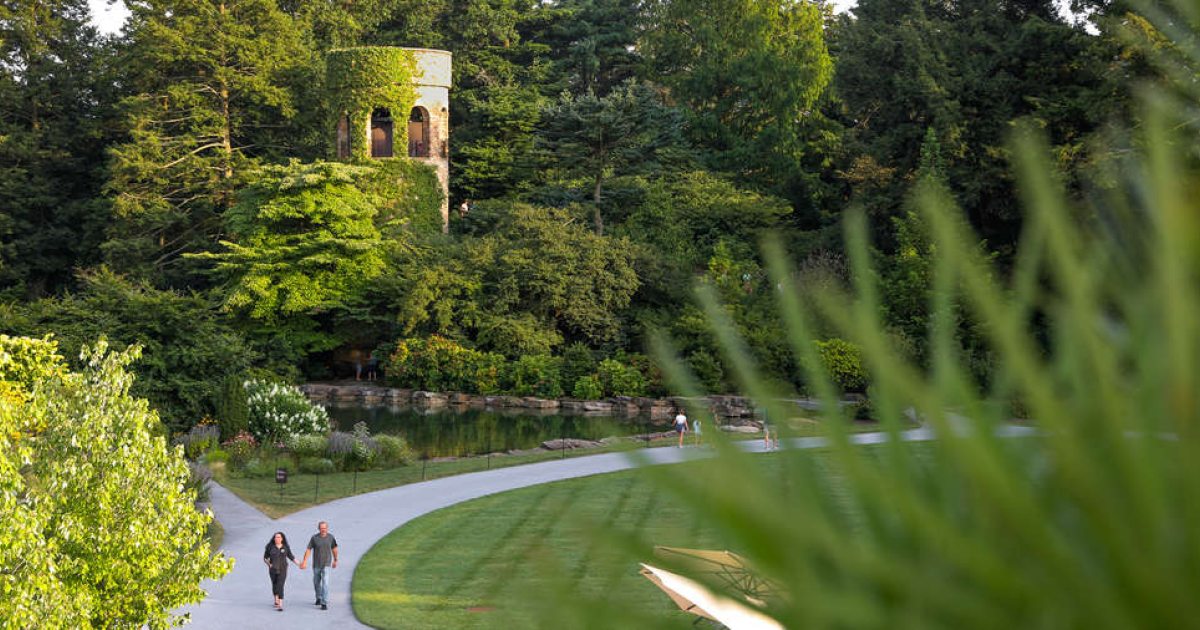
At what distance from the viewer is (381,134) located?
4197cm

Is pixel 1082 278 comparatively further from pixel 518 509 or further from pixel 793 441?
pixel 518 509

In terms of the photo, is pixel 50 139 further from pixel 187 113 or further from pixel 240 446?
pixel 240 446

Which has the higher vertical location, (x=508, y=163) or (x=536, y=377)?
(x=508, y=163)

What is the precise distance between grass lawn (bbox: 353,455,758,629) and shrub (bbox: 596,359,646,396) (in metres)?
12.1

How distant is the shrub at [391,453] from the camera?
21.3 m

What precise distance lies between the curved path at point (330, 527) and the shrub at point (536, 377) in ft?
35.9

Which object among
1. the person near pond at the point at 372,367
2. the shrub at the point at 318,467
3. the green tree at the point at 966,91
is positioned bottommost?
the shrub at the point at 318,467

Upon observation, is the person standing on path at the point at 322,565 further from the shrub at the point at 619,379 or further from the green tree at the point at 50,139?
the green tree at the point at 50,139

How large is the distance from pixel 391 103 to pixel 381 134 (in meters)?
1.59

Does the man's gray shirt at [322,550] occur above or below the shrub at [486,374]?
below

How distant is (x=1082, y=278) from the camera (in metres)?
0.37

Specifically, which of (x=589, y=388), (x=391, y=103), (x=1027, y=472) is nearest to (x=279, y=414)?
(x=589, y=388)

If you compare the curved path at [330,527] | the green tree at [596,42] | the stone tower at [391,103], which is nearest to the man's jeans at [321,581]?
the curved path at [330,527]

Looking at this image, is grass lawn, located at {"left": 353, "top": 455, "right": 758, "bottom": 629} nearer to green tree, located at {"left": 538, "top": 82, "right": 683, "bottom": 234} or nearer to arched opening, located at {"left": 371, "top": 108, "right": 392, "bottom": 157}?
green tree, located at {"left": 538, "top": 82, "right": 683, "bottom": 234}
